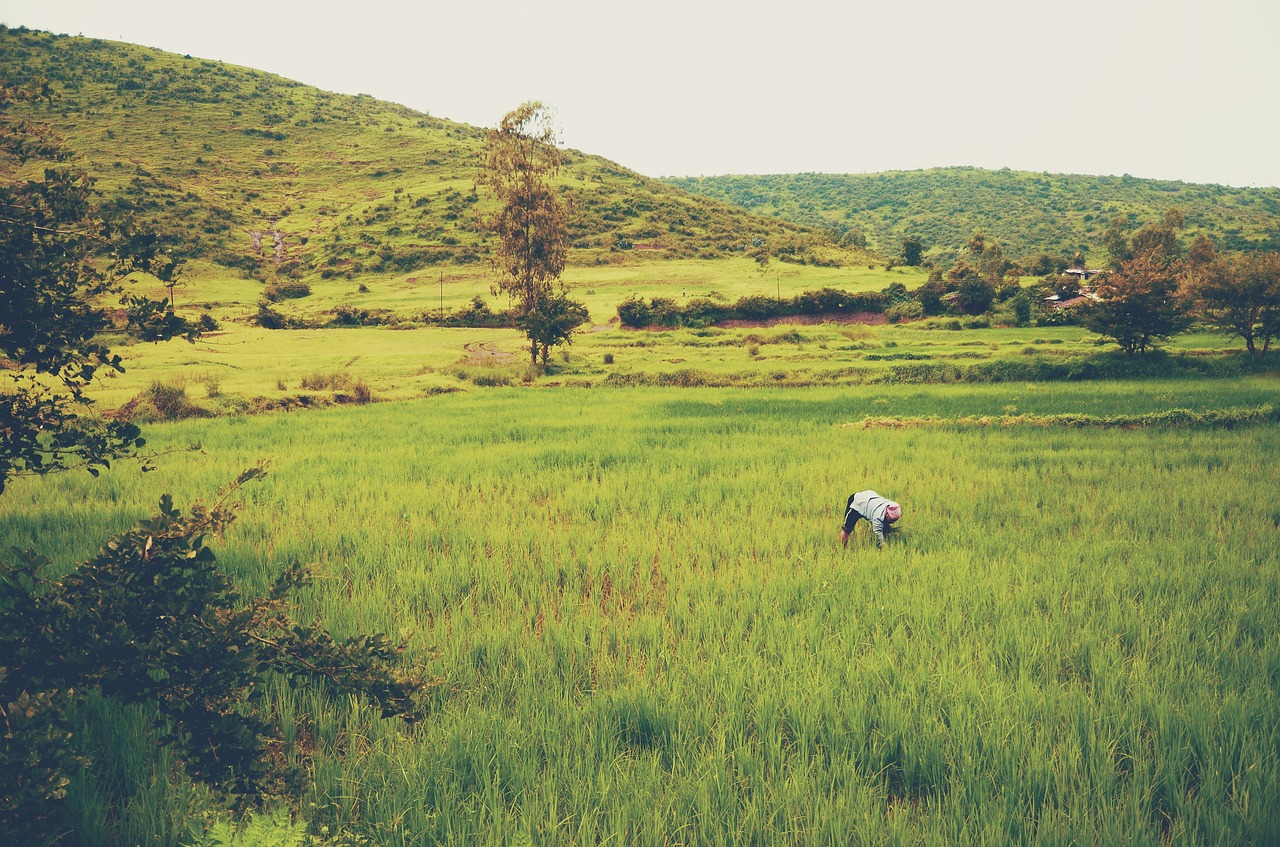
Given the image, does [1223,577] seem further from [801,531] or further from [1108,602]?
[801,531]

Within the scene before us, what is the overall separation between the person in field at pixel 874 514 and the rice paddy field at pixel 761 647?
9.0 inches

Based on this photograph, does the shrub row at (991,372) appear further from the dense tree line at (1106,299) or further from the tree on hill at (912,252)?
the tree on hill at (912,252)

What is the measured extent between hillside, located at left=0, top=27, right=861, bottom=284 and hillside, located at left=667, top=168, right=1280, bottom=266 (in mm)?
39892

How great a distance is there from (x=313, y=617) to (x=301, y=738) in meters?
1.36

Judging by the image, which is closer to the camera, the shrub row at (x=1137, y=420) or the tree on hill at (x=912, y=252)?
the shrub row at (x=1137, y=420)

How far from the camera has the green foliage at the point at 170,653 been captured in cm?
236

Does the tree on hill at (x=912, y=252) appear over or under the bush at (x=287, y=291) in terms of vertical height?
over

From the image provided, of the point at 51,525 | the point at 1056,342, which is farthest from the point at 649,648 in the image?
the point at 1056,342

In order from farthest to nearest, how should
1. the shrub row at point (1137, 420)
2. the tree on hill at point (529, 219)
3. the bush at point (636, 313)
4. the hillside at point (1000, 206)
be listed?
the hillside at point (1000, 206) → the bush at point (636, 313) → the tree on hill at point (529, 219) → the shrub row at point (1137, 420)

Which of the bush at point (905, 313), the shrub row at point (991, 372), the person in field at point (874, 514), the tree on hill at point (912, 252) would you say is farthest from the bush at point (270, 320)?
the tree on hill at point (912, 252)

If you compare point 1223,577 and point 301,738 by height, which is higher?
point 1223,577

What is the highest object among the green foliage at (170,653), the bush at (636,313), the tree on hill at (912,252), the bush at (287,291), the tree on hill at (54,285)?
the tree on hill at (912,252)

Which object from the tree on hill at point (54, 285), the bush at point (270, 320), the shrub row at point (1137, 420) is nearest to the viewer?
the tree on hill at point (54, 285)

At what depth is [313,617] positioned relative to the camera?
4629 mm
